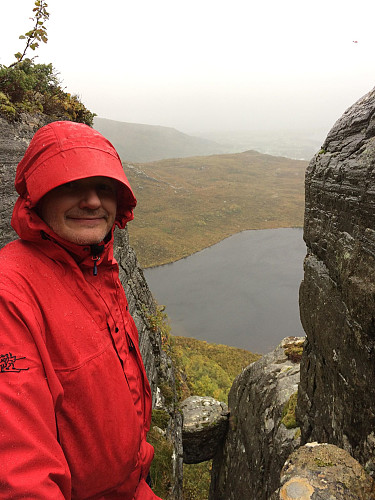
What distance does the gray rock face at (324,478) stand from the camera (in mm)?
3514

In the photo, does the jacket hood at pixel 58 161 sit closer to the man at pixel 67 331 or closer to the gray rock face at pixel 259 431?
the man at pixel 67 331

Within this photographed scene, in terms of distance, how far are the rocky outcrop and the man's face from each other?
397 cm

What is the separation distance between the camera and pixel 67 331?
258 cm

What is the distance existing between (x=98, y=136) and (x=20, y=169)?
0.84 meters

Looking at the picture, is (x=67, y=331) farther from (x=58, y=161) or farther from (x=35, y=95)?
(x=35, y=95)

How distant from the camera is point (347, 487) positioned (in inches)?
142

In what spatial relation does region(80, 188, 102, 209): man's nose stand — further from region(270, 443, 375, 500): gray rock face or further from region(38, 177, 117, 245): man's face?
region(270, 443, 375, 500): gray rock face

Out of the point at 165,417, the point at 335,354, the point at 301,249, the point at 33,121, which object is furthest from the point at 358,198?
the point at 301,249

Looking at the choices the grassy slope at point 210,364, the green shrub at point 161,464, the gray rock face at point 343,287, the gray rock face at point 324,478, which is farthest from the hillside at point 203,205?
the gray rock face at point 324,478

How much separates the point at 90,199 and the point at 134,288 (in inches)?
348

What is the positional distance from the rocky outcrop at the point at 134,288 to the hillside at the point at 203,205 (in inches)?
1459

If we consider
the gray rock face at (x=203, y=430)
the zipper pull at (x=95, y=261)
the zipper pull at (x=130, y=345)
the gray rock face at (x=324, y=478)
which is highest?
the zipper pull at (x=95, y=261)

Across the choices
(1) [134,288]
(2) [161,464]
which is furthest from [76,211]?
(1) [134,288]

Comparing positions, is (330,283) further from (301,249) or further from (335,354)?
(301,249)
